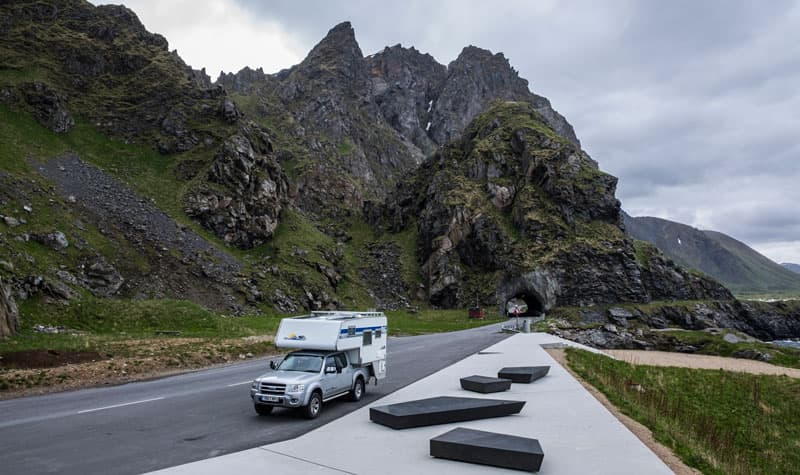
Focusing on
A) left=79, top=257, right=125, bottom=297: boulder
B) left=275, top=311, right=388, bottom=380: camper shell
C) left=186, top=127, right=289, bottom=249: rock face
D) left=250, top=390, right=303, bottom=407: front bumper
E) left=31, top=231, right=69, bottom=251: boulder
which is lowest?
left=250, top=390, right=303, bottom=407: front bumper

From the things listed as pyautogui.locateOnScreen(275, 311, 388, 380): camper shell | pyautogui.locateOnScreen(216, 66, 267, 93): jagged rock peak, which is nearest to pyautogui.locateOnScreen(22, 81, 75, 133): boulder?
pyautogui.locateOnScreen(275, 311, 388, 380): camper shell

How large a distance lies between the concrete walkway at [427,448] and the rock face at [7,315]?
2420 centimetres

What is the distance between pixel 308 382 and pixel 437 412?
155 inches

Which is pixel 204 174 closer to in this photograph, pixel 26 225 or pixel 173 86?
pixel 173 86

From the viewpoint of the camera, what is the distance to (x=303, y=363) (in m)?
14.2

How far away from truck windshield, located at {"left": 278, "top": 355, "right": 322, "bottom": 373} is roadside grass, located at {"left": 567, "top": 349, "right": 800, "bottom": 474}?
368 inches

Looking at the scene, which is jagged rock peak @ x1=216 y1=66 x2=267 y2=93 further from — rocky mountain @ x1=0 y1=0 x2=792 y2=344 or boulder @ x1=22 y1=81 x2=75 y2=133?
boulder @ x1=22 y1=81 x2=75 y2=133

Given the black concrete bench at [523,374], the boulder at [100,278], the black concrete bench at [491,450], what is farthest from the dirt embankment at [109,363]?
the boulder at [100,278]

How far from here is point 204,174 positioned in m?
71.8

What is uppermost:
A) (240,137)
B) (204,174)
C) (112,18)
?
(112,18)

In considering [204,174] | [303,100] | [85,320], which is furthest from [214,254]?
[303,100]

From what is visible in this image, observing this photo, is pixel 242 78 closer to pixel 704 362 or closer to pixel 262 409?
pixel 704 362

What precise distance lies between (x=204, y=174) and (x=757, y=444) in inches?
2887

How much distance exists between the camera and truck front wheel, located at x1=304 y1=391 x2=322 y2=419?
13.0m
